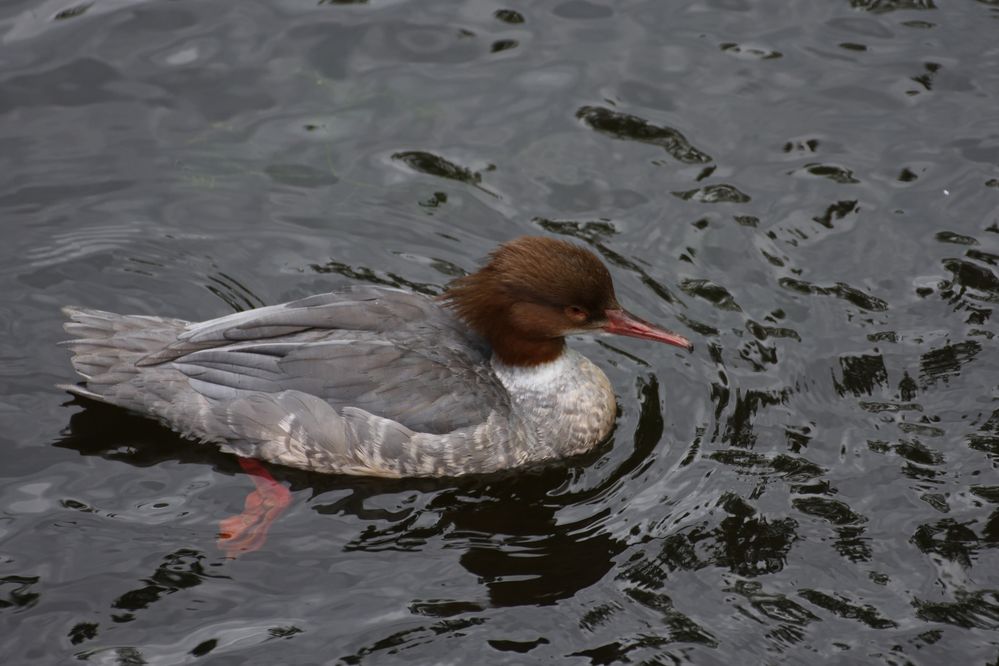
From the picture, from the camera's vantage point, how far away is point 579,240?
896 centimetres

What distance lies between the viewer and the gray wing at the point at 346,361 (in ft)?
24.3

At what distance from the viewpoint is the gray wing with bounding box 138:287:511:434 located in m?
7.42

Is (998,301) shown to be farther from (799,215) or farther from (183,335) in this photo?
(183,335)

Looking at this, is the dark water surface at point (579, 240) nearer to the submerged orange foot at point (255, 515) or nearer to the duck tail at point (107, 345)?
the submerged orange foot at point (255, 515)

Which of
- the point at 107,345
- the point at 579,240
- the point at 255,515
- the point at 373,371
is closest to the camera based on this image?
the point at 255,515

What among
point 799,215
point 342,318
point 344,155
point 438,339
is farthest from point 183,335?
point 799,215

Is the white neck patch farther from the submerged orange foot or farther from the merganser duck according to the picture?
the submerged orange foot

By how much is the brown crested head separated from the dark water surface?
28.4 inches

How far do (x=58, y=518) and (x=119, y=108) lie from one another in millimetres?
3810

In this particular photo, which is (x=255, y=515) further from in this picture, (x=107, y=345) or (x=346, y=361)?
(x=107, y=345)

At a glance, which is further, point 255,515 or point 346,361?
point 346,361

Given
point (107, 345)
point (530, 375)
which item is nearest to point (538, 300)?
point (530, 375)

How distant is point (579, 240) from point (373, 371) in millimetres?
2165

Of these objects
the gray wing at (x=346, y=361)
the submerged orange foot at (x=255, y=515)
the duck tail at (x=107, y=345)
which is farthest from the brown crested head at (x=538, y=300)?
the duck tail at (x=107, y=345)
